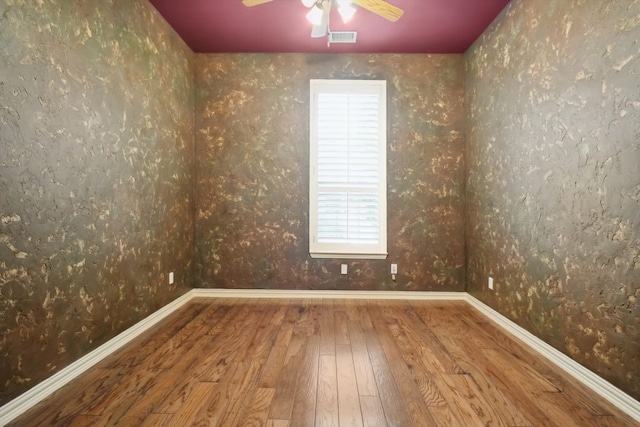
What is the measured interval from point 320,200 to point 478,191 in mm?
1731

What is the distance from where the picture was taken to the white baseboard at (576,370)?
1.71m

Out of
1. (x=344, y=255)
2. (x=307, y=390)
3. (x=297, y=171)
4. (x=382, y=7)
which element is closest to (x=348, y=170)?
(x=297, y=171)

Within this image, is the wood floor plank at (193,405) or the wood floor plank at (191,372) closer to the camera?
the wood floor plank at (193,405)

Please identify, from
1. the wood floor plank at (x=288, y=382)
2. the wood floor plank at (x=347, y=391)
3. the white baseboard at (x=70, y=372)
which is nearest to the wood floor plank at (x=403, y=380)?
the wood floor plank at (x=347, y=391)

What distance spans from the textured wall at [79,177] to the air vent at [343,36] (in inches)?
66.1

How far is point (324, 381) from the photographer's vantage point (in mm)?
1961

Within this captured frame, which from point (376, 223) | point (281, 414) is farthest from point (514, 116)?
point (281, 414)

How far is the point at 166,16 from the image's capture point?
3143 millimetres

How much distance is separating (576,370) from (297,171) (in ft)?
9.86

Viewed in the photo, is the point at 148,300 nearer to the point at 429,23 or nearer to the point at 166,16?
the point at 166,16

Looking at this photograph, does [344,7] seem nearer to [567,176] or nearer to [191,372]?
[567,176]

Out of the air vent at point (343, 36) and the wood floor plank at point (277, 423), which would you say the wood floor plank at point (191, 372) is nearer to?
the wood floor plank at point (277, 423)

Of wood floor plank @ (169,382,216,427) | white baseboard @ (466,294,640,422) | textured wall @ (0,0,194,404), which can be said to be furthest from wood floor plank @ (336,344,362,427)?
textured wall @ (0,0,194,404)

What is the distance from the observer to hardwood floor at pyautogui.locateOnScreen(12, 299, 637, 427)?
1.63 metres
